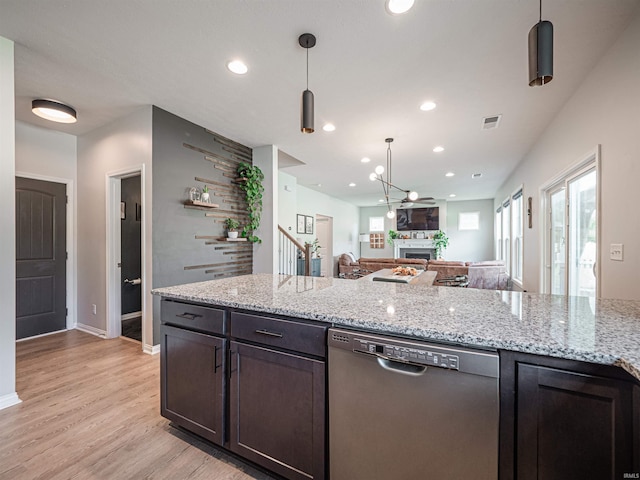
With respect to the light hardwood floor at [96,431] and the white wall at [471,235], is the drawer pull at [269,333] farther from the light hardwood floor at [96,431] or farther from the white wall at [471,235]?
the white wall at [471,235]

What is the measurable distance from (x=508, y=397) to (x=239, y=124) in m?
3.70

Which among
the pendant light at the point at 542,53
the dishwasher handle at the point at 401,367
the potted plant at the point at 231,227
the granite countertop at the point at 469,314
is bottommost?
the dishwasher handle at the point at 401,367

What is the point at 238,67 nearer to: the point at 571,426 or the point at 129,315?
the point at 571,426

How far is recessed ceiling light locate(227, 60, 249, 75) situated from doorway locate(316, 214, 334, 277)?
6.85 m

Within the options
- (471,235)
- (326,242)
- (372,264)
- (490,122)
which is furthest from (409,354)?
(471,235)

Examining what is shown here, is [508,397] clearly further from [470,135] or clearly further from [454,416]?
[470,135]

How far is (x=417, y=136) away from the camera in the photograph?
Result: 398 cm

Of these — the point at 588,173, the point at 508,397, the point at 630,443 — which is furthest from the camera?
the point at 588,173

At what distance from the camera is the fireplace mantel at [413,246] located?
33.0ft

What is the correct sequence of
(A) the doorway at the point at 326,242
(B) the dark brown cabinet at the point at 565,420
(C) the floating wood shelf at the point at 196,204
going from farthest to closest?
(A) the doorway at the point at 326,242
(C) the floating wood shelf at the point at 196,204
(B) the dark brown cabinet at the point at 565,420

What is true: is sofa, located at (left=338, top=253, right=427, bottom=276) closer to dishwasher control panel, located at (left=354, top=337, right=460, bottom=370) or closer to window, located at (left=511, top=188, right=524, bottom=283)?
window, located at (left=511, top=188, right=524, bottom=283)

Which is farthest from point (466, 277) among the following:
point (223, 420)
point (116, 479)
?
point (116, 479)

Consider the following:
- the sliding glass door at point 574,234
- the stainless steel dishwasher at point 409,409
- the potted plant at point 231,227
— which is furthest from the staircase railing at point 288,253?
the stainless steel dishwasher at point 409,409

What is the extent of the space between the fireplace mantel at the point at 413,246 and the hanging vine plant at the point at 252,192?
724 cm
